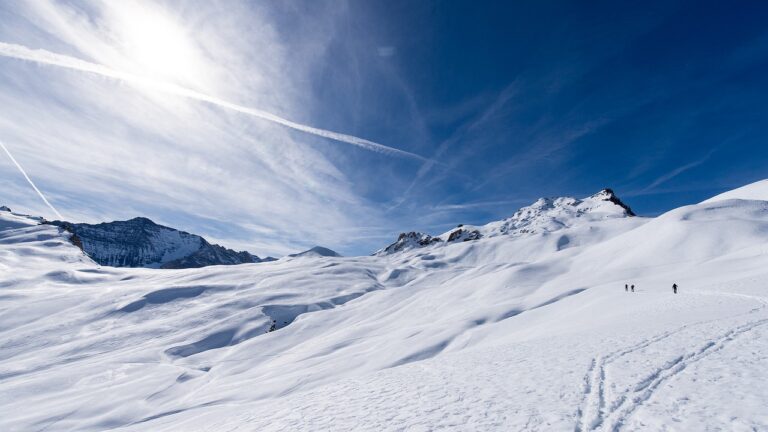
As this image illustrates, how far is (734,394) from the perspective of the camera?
8.51 m

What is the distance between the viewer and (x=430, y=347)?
2438 cm

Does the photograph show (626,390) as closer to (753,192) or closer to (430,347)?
(430,347)

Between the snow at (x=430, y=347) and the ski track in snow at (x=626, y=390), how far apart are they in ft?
0.21

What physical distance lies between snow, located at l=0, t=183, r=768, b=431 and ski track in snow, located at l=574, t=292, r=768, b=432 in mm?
65

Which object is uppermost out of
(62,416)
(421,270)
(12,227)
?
(12,227)

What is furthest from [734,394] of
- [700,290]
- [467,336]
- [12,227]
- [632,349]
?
[12,227]

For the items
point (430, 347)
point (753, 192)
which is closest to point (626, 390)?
point (430, 347)

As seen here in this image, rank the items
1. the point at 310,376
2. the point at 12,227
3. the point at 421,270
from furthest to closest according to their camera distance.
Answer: the point at 12,227, the point at 421,270, the point at 310,376

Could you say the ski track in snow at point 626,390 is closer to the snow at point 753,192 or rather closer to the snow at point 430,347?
the snow at point 430,347

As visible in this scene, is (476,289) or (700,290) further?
(476,289)

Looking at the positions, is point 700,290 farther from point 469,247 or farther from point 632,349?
point 469,247

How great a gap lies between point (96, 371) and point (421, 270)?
93.9 metres

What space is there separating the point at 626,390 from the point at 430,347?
1593 centimetres

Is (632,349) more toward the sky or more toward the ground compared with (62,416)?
more toward the sky
